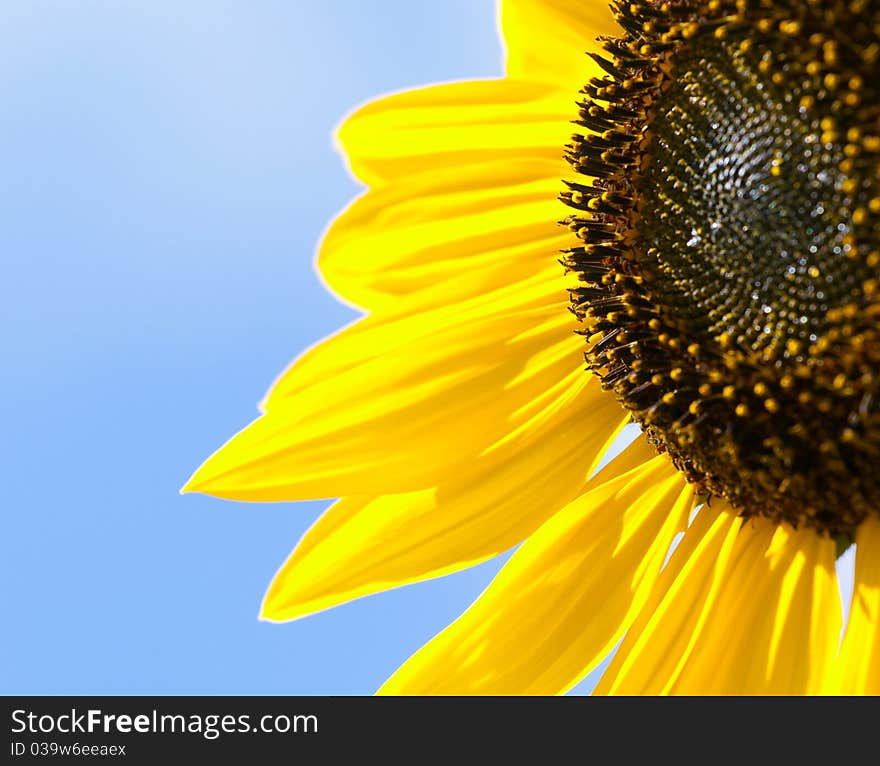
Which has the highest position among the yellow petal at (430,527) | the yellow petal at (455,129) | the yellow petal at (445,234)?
the yellow petal at (455,129)

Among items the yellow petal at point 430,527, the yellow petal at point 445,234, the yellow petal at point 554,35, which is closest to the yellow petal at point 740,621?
the yellow petal at point 430,527

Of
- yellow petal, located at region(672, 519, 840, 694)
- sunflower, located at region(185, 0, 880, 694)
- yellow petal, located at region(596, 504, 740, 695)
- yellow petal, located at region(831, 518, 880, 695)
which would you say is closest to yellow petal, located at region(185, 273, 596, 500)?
sunflower, located at region(185, 0, 880, 694)

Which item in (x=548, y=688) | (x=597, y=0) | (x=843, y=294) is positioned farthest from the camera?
(x=597, y=0)

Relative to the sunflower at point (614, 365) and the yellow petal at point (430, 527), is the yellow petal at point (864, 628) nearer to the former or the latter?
the sunflower at point (614, 365)

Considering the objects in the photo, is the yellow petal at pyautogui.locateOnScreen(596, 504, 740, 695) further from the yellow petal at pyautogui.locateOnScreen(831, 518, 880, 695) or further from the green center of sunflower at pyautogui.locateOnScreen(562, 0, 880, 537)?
the yellow petal at pyautogui.locateOnScreen(831, 518, 880, 695)

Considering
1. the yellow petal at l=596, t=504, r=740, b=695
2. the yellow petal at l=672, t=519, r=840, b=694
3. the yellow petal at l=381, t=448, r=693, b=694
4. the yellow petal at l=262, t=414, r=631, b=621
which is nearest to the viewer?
→ the yellow petal at l=672, t=519, r=840, b=694

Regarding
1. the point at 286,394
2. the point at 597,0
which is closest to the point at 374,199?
the point at 286,394

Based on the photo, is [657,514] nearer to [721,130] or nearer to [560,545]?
[560,545]
